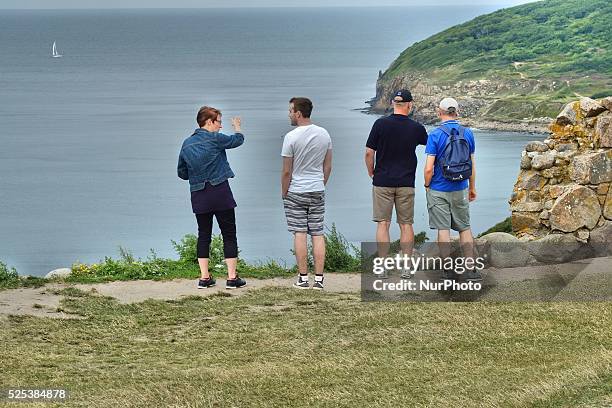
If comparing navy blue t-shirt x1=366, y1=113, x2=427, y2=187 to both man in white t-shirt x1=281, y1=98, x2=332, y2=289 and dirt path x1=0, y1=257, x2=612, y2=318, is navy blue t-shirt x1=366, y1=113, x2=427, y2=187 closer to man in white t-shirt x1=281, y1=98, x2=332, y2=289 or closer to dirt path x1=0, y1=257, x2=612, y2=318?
man in white t-shirt x1=281, y1=98, x2=332, y2=289

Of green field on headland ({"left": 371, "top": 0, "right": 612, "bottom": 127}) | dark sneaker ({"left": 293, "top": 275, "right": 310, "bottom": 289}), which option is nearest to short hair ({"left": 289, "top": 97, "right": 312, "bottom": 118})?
dark sneaker ({"left": 293, "top": 275, "right": 310, "bottom": 289})

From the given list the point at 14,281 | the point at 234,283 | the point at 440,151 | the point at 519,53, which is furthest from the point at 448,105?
the point at 519,53

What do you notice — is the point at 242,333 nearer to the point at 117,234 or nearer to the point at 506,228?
the point at 506,228

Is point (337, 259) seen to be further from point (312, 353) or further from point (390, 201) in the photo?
point (312, 353)

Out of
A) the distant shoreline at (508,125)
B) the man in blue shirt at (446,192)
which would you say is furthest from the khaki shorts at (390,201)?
the distant shoreline at (508,125)

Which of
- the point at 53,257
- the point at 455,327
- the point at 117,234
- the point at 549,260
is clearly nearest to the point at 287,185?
the point at 455,327

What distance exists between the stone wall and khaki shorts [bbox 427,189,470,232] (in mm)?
3066

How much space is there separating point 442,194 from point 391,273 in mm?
1226

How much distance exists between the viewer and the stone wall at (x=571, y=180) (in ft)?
45.8

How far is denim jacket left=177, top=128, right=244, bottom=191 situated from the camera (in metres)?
11.2

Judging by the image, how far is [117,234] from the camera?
217 ft

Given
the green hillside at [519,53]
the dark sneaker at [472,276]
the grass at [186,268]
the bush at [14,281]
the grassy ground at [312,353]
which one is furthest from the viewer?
the green hillside at [519,53]

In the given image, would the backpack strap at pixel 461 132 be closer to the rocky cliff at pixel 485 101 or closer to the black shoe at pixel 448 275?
the black shoe at pixel 448 275

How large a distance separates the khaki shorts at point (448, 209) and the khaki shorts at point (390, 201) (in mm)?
210
